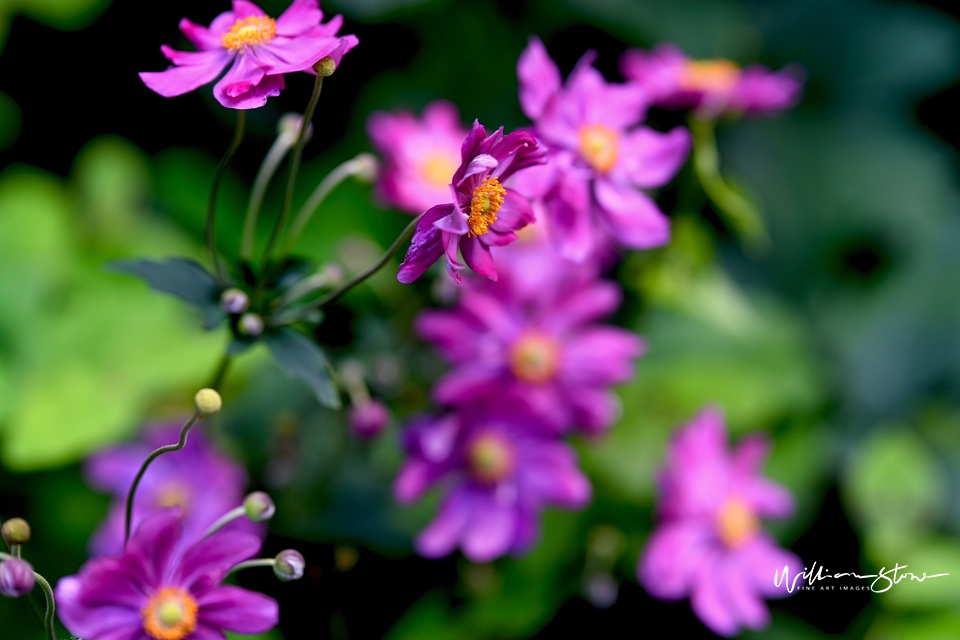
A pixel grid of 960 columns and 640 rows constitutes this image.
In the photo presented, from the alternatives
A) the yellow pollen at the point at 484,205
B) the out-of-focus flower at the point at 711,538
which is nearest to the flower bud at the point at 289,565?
the yellow pollen at the point at 484,205

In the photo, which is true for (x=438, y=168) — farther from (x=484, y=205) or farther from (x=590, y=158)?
(x=484, y=205)

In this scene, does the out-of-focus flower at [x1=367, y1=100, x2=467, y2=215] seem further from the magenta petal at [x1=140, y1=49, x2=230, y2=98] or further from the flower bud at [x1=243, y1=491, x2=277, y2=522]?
the flower bud at [x1=243, y1=491, x2=277, y2=522]

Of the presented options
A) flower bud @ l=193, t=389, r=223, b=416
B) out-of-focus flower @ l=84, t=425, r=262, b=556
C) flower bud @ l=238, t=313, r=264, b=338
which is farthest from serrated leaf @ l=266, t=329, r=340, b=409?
out-of-focus flower @ l=84, t=425, r=262, b=556

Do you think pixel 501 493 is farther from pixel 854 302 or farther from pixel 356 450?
pixel 854 302

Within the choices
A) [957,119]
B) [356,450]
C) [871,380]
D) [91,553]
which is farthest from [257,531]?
[957,119]

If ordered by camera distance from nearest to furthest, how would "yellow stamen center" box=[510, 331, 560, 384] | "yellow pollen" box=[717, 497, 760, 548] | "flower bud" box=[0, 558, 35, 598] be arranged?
"flower bud" box=[0, 558, 35, 598] < "yellow stamen center" box=[510, 331, 560, 384] < "yellow pollen" box=[717, 497, 760, 548]

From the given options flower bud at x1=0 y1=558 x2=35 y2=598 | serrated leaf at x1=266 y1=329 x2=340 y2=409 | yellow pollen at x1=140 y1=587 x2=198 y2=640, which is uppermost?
serrated leaf at x1=266 y1=329 x2=340 y2=409
